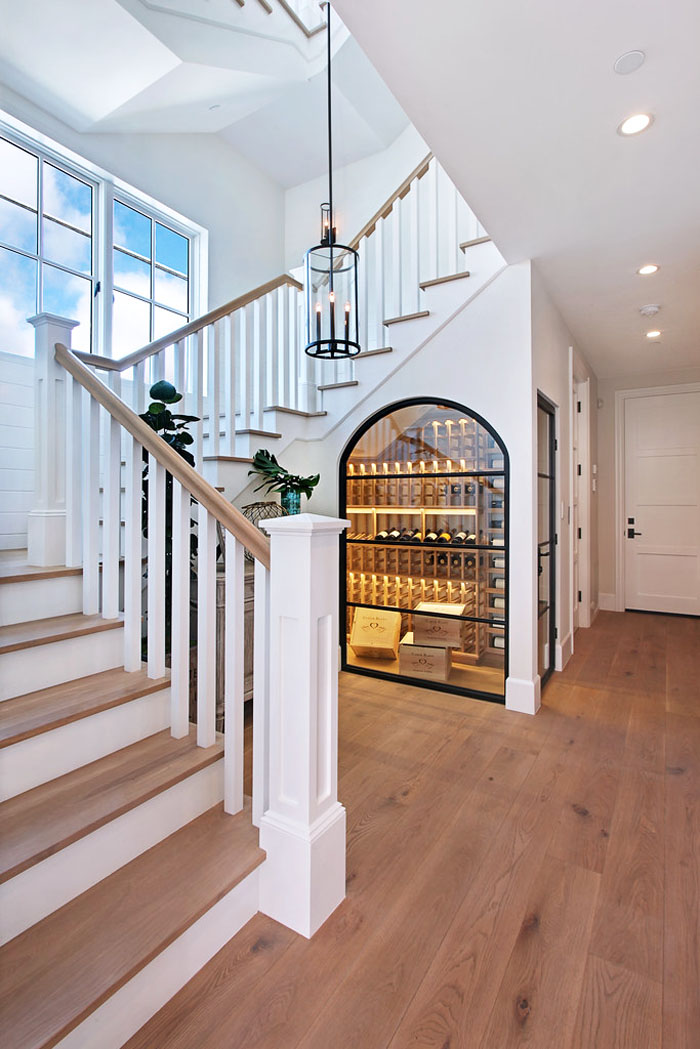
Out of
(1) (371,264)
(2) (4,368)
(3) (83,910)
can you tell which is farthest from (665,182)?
(2) (4,368)

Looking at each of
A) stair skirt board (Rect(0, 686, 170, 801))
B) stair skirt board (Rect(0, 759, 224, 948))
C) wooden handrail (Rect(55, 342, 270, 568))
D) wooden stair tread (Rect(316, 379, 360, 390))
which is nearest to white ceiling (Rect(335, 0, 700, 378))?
wooden stair tread (Rect(316, 379, 360, 390))

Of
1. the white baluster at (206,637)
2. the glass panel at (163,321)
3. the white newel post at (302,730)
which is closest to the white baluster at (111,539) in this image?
the white baluster at (206,637)

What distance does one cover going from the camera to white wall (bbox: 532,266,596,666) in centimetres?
304

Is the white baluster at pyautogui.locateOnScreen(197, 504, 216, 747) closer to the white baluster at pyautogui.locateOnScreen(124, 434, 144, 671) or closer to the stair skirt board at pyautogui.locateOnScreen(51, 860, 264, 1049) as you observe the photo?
the white baluster at pyautogui.locateOnScreen(124, 434, 144, 671)

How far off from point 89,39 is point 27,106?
66cm

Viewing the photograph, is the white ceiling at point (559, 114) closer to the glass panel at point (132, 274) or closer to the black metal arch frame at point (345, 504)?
the black metal arch frame at point (345, 504)

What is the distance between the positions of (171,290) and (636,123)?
3681 millimetres

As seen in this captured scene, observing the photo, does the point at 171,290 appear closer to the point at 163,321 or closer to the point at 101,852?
the point at 163,321

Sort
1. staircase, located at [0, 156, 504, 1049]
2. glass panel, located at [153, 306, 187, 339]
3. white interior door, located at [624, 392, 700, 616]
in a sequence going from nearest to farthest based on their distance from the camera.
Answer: staircase, located at [0, 156, 504, 1049]
glass panel, located at [153, 306, 187, 339]
white interior door, located at [624, 392, 700, 616]

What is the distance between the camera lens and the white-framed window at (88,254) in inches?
131

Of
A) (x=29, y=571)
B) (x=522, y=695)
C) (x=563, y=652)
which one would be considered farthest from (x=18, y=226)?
(x=563, y=652)

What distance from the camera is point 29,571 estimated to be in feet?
6.66

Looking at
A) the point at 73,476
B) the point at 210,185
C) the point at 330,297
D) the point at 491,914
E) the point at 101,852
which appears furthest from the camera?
the point at 210,185

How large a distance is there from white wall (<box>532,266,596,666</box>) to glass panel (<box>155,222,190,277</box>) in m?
3.09
